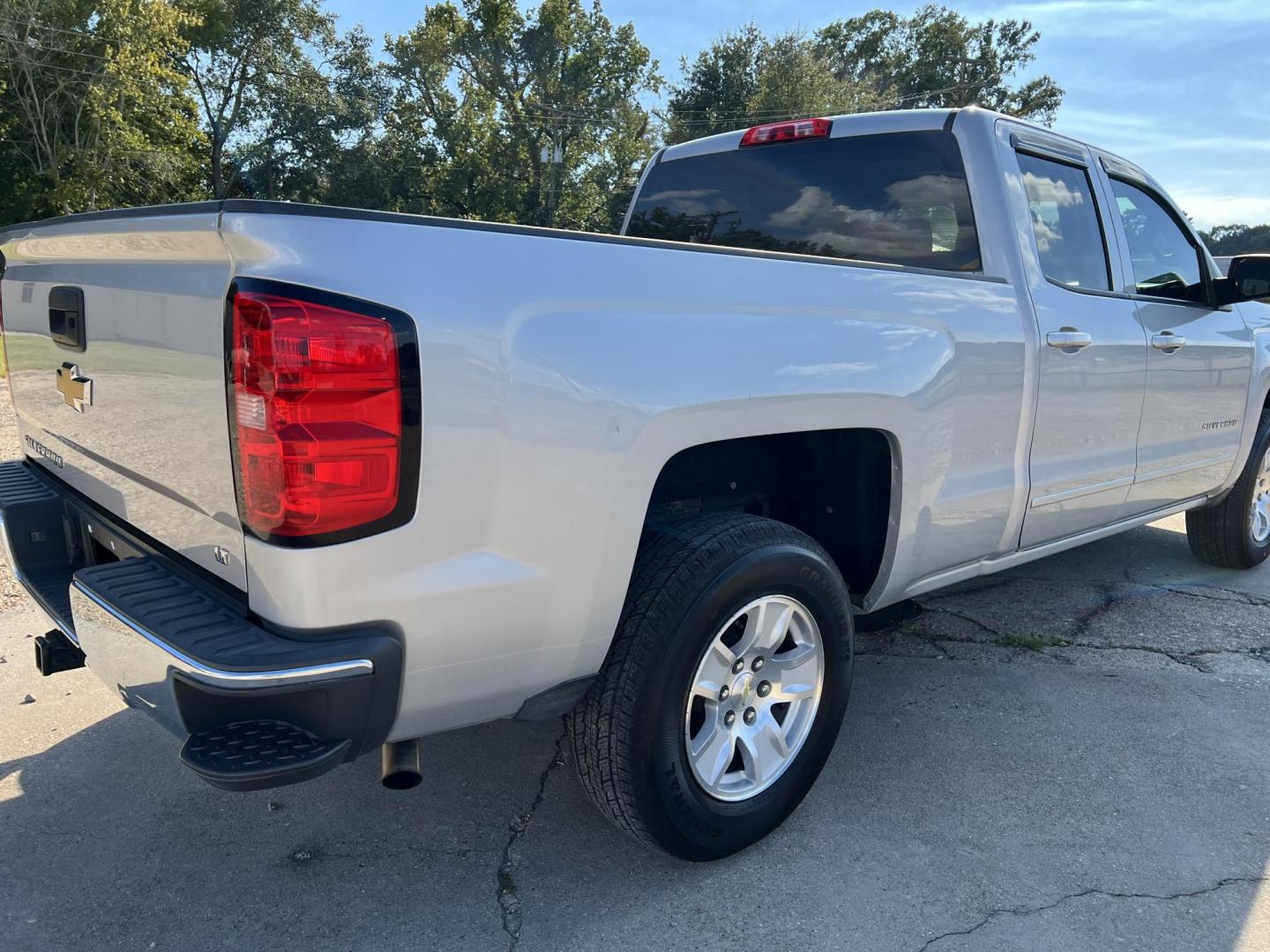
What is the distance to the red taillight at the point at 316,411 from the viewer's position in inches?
62.1

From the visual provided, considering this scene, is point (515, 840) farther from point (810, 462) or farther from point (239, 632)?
point (810, 462)

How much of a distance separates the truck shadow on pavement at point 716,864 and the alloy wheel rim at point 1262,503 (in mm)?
1878

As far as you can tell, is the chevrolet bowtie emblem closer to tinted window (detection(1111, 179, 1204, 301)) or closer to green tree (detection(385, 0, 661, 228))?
tinted window (detection(1111, 179, 1204, 301))

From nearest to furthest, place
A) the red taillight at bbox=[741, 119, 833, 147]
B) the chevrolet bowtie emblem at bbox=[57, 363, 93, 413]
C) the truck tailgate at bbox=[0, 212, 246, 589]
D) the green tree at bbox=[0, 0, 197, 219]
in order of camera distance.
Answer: the truck tailgate at bbox=[0, 212, 246, 589], the chevrolet bowtie emblem at bbox=[57, 363, 93, 413], the red taillight at bbox=[741, 119, 833, 147], the green tree at bbox=[0, 0, 197, 219]

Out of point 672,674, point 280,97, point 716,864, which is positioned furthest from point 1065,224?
point 280,97

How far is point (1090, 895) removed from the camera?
2312mm

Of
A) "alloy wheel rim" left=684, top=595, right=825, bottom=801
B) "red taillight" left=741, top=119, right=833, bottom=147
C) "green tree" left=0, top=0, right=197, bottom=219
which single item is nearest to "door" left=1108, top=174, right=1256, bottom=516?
"red taillight" left=741, top=119, right=833, bottom=147

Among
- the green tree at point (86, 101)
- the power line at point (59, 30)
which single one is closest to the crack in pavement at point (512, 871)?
the green tree at point (86, 101)

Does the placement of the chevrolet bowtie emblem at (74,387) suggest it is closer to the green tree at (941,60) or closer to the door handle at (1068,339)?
the door handle at (1068,339)

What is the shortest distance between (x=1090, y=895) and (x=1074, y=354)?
1.77 meters

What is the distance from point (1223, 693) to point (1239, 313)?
6.57ft

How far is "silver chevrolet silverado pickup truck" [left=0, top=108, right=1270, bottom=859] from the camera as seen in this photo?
163cm

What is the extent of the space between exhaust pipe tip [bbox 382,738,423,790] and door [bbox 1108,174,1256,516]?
320cm

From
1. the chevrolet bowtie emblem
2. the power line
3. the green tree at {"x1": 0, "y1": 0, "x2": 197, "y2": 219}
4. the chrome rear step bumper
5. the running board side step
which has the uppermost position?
the power line
